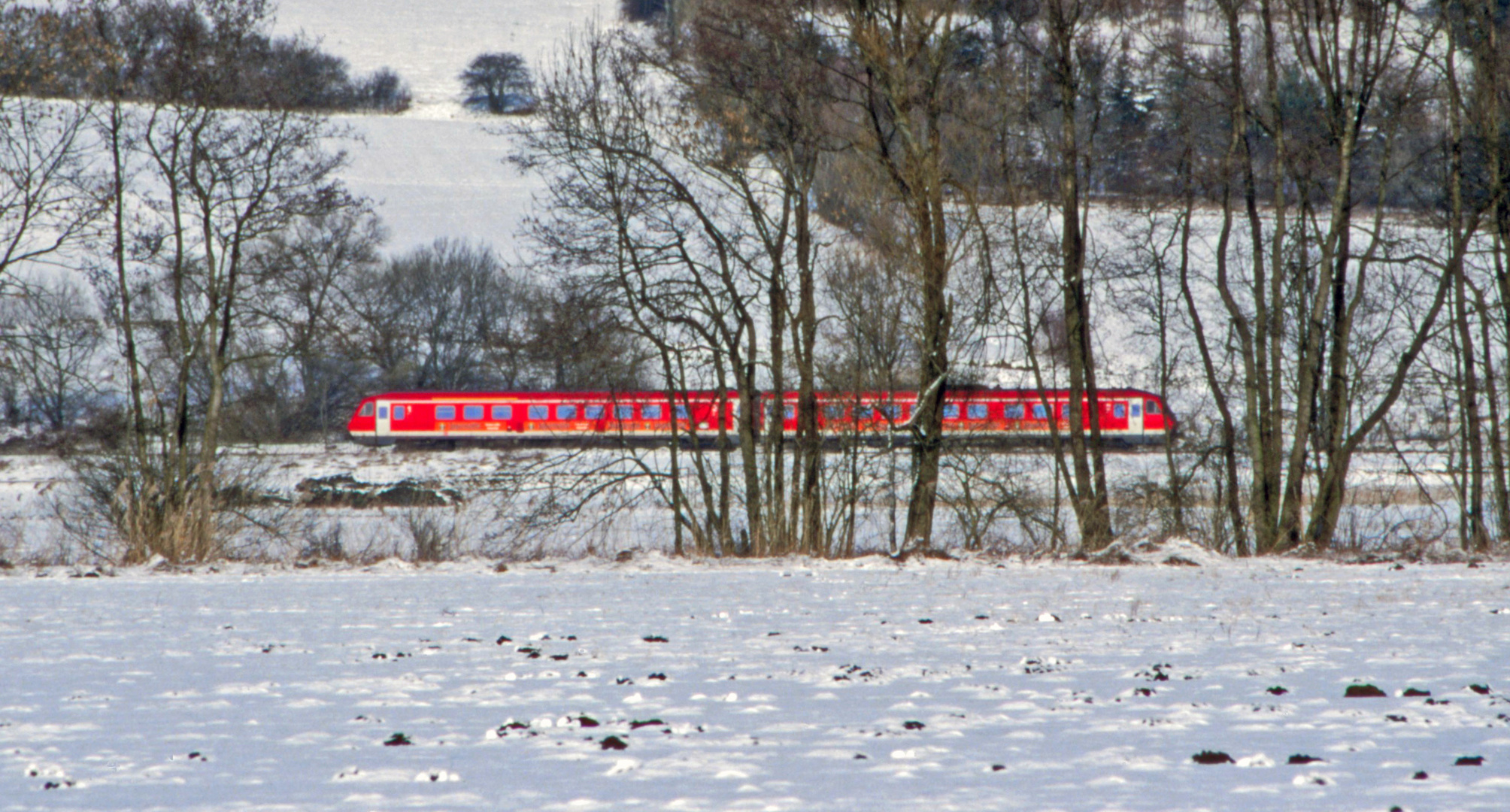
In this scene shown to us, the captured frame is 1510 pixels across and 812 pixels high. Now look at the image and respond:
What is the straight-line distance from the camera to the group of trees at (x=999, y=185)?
14.8 meters

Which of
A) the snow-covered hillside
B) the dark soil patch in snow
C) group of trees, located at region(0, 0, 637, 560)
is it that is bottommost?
the dark soil patch in snow

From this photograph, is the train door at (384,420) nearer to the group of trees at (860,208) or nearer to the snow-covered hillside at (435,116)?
the snow-covered hillside at (435,116)

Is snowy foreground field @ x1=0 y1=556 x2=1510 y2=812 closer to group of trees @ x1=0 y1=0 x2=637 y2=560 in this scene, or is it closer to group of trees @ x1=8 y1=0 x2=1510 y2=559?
group of trees @ x1=8 y1=0 x2=1510 y2=559

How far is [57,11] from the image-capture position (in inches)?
617

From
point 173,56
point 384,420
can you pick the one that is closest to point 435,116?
point 384,420

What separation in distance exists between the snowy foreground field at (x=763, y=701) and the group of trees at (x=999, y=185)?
258 inches

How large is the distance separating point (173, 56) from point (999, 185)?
36.5ft

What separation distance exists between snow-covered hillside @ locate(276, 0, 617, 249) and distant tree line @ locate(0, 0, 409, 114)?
35458 millimetres

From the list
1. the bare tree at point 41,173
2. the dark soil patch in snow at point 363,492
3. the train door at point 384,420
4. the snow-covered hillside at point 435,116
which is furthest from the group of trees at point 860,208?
the snow-covered hillside at point 435,116

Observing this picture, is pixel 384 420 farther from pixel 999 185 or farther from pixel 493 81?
pixel 493 81

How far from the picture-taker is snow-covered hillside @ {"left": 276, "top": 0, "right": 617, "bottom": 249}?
66.9m

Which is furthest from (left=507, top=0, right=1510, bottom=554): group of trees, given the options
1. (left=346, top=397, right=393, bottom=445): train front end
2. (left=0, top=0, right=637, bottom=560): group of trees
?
(left=346, top=397, right=393, bottom=445): train front end

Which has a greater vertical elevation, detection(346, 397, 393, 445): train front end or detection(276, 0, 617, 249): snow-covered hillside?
detection(276, 0, 617, 249): snow-covered hillside

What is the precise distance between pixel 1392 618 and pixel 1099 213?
13.8m
